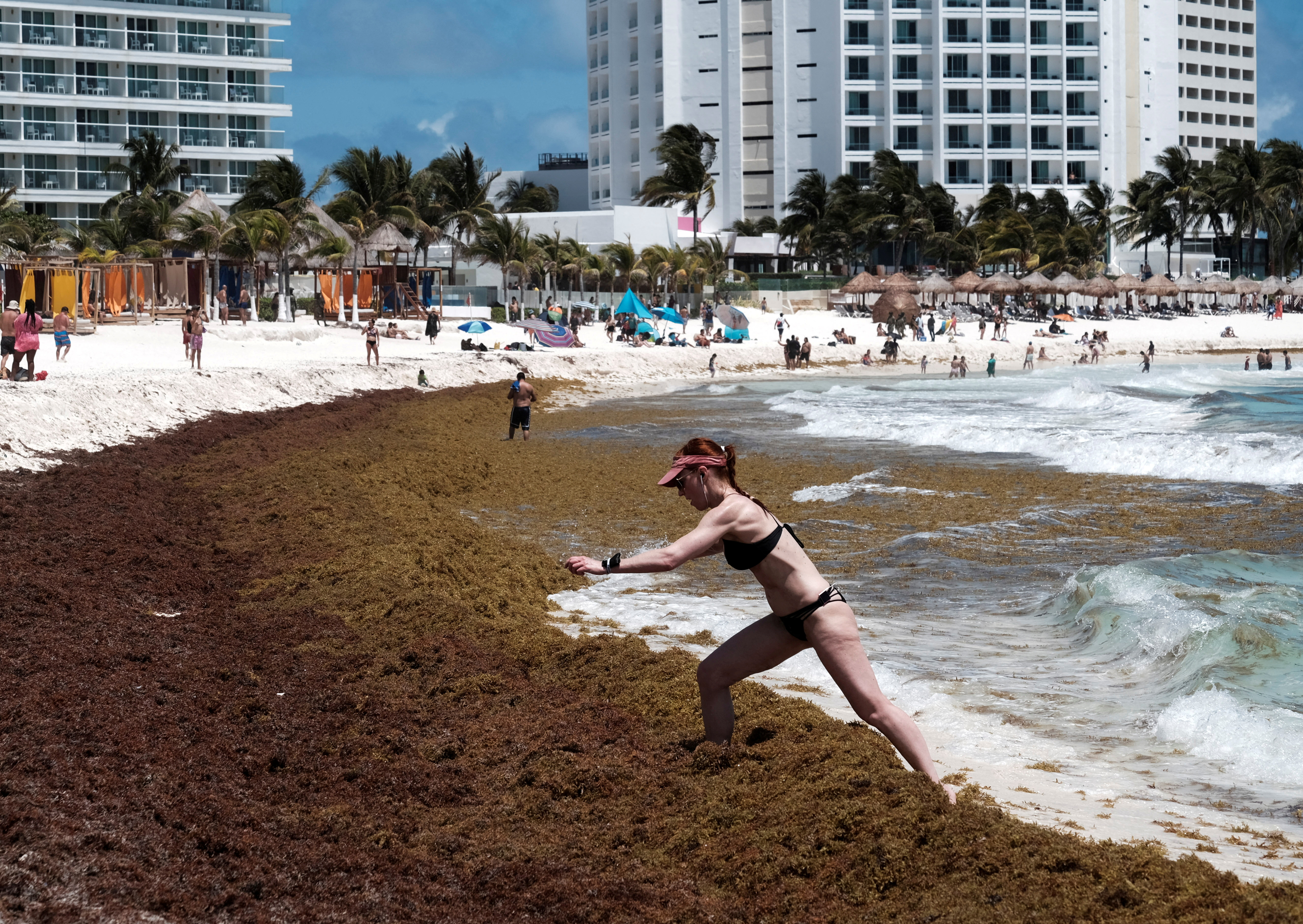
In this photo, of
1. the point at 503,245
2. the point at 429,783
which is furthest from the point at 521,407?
the point at 503,245

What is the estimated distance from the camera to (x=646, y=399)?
126ft

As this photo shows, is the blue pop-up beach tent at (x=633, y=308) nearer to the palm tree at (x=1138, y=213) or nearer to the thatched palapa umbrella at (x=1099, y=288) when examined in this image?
the thatched palapa umbrella at (x=1099, y=288)

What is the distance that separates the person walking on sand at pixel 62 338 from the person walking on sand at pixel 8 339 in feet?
20.0

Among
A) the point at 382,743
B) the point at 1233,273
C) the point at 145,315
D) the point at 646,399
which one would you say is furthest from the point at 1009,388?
the point at 1233,273

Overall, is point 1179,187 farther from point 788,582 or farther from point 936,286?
point 788,582

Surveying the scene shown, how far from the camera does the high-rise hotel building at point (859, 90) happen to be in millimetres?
90625

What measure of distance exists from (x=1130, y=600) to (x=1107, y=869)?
608cm

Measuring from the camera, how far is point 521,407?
2483 centimetres

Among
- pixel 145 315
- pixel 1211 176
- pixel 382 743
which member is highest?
pixel 1211 176

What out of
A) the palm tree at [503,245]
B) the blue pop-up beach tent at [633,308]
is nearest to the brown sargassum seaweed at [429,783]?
the blue pop-up beach tent at [633,308]

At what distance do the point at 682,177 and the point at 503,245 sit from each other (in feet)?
89.4

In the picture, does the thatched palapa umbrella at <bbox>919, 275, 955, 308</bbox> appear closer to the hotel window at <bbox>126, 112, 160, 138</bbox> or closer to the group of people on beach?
the hotel window at <bbox>126, 112, 160, 138</bbox>

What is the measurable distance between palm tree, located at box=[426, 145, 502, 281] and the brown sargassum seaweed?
2169 inches

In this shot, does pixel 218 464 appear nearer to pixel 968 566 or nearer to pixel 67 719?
pixel 968 566
